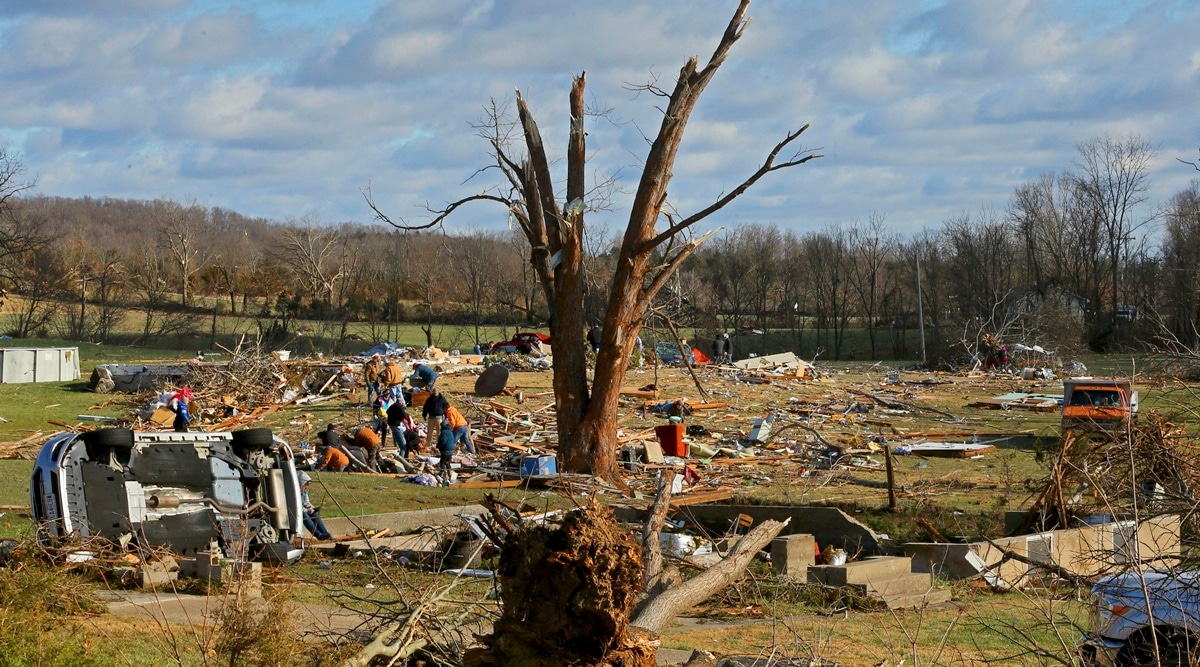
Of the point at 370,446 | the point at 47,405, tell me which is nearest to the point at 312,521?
the point at 370,446

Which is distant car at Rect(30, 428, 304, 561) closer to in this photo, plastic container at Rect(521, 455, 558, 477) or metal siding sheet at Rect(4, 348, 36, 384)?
plastic container at Rect(521, 455, 558, 477)

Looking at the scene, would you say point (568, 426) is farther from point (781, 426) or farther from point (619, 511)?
point (781, 426)

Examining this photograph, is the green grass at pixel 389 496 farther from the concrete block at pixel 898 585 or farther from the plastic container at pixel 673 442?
the concrete block at pixel 898 585

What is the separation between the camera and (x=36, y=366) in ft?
117

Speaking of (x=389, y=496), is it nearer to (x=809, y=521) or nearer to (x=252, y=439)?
(x=252, y=439)

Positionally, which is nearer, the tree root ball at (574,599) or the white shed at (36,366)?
the tree root ball at (574,599)

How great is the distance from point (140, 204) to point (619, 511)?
295 ft

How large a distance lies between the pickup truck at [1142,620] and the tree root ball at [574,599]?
228cm

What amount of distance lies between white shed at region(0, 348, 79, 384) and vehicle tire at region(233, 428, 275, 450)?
25.9 metres

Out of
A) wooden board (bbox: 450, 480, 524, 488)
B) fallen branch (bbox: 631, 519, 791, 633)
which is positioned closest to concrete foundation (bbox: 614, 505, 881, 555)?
wooden board (bbox: 450, 480, 524, 488)

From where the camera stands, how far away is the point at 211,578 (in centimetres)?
1080

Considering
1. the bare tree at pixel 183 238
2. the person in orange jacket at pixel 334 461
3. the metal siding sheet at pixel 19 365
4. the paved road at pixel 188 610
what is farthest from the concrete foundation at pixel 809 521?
the bare tree at pixel 183 238

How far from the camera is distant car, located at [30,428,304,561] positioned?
37.0ft

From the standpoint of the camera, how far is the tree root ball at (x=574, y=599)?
5.80m
